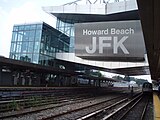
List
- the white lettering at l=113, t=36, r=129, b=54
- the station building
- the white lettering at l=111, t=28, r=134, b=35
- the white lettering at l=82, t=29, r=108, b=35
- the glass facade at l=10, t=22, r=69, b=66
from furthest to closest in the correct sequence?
the glass facade at l=10, t=22, r=69, b=66 < the station building < the white lettering at l=82, t=29, r=108, b=35 < the white lettering at l=113, t=36, r=129, b=54 < the white lettering at l=111, t=28, r=134, b=35

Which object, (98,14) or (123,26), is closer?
(123,26)

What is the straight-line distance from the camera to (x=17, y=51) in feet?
137

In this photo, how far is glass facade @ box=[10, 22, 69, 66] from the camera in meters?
40.8

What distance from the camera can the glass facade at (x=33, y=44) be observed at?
40.8m

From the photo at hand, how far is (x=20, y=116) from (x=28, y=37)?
3185 cm

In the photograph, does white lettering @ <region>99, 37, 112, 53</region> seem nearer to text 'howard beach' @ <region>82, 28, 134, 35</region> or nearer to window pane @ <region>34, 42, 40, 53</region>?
text 'howard beach' @ <region>82, 28, 134, 35</region>

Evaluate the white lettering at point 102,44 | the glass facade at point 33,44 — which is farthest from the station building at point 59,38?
the white lettering at point 102,44

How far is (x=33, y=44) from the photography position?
4100 centimetres

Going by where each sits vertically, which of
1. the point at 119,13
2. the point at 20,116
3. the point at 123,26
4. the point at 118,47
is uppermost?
the point at 119,13

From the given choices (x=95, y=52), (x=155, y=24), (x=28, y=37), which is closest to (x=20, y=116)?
(x=155, y=24)

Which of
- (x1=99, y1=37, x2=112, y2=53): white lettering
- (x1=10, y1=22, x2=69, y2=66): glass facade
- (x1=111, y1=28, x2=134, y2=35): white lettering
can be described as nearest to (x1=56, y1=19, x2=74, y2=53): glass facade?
(x1=10, y1=22, x2=69, y2=66): glass facade

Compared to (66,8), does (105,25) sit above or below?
below

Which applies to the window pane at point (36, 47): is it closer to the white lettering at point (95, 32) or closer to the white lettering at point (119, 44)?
the white lettering at point (95, 32)

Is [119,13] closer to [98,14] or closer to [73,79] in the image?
[98,14]
